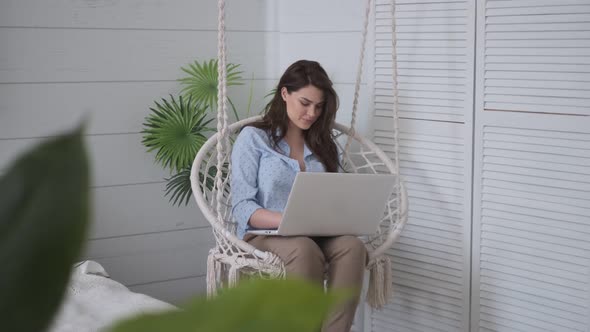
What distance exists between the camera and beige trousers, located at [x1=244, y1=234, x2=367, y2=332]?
2.81 meters

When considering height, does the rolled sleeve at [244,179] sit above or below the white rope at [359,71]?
below

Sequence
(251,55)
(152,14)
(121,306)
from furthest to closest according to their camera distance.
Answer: (251,55) < (152,14) < (121,306)

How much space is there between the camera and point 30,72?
10.7 feet

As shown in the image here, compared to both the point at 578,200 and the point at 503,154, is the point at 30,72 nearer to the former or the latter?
the point at 503,154

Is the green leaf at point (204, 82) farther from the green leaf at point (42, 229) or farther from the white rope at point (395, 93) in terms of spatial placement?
the green leaf at point (42, 229)

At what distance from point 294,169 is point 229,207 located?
10.9 inches

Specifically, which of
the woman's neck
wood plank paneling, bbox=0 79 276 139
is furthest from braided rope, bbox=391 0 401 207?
wood plank paneling, bbox=0 79 276 139

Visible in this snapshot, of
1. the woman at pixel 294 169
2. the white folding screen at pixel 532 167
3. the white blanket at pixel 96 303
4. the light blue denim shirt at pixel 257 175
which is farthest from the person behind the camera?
the light blue denim shirt at pixel 257 175

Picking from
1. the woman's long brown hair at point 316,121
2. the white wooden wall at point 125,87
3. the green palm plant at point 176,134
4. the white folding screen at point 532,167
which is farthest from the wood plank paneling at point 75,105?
the white folding screen at point 532,167

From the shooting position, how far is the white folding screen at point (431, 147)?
3.07 meters

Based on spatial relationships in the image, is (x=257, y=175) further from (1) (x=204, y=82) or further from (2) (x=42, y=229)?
(2) (x=42, y=229)

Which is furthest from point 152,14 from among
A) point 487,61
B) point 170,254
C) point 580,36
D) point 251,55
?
point 580,36

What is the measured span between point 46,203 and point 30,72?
10.8 ft

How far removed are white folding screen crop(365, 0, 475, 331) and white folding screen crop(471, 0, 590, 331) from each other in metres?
0.07
